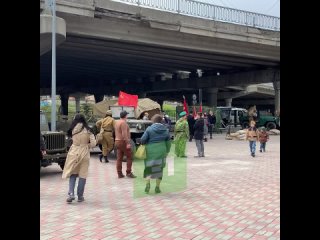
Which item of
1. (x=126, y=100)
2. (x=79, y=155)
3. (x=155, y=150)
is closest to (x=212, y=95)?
(x=126, y=100)

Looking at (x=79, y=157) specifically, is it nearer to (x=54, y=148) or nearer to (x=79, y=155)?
(x=79, y=155)

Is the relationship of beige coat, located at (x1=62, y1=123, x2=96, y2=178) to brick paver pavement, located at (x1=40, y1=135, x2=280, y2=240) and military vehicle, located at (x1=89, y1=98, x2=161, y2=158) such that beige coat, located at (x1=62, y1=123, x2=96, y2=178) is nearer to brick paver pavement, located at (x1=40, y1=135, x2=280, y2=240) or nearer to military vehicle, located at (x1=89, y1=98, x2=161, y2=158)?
brick paver pavement, located at (x1=40, y1=135, x2=280, y2=240)

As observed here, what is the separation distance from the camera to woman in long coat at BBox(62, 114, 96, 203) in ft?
24.0

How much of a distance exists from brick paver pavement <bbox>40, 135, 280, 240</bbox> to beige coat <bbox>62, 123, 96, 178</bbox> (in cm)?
61

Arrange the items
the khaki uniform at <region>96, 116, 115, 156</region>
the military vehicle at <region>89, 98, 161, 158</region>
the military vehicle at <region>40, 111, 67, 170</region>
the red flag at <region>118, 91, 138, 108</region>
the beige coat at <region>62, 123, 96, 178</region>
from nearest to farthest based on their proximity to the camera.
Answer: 1. the beige coat at <region>62, 123, 96, 178</region>
2. the military vehicle at <region>40, 111, 67, 170</region>
3. the khaki uniform at <region>96, 116, 115, 156</region>
4. the military vehicle at <region>89, 98, 161, 158</region>
5. the red flag at <region>118, 91, 138, 108</region>

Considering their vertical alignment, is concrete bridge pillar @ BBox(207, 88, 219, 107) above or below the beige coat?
above

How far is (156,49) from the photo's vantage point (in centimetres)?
2911

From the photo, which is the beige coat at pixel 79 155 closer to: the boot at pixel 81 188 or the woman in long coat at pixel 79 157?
the woman in long coat at pixel 79 157

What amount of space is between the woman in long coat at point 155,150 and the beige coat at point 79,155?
1.32 m

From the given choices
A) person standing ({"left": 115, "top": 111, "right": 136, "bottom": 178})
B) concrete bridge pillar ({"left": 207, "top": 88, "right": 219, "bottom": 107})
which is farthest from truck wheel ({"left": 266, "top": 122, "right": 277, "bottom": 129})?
person standing ({"left": 115, "top": 111, "right": 136, "bottom": 178})

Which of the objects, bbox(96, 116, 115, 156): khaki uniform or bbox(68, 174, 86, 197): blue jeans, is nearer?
bbox(68, 174, 86, 197): blue jeans

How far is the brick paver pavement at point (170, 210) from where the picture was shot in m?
5.54
